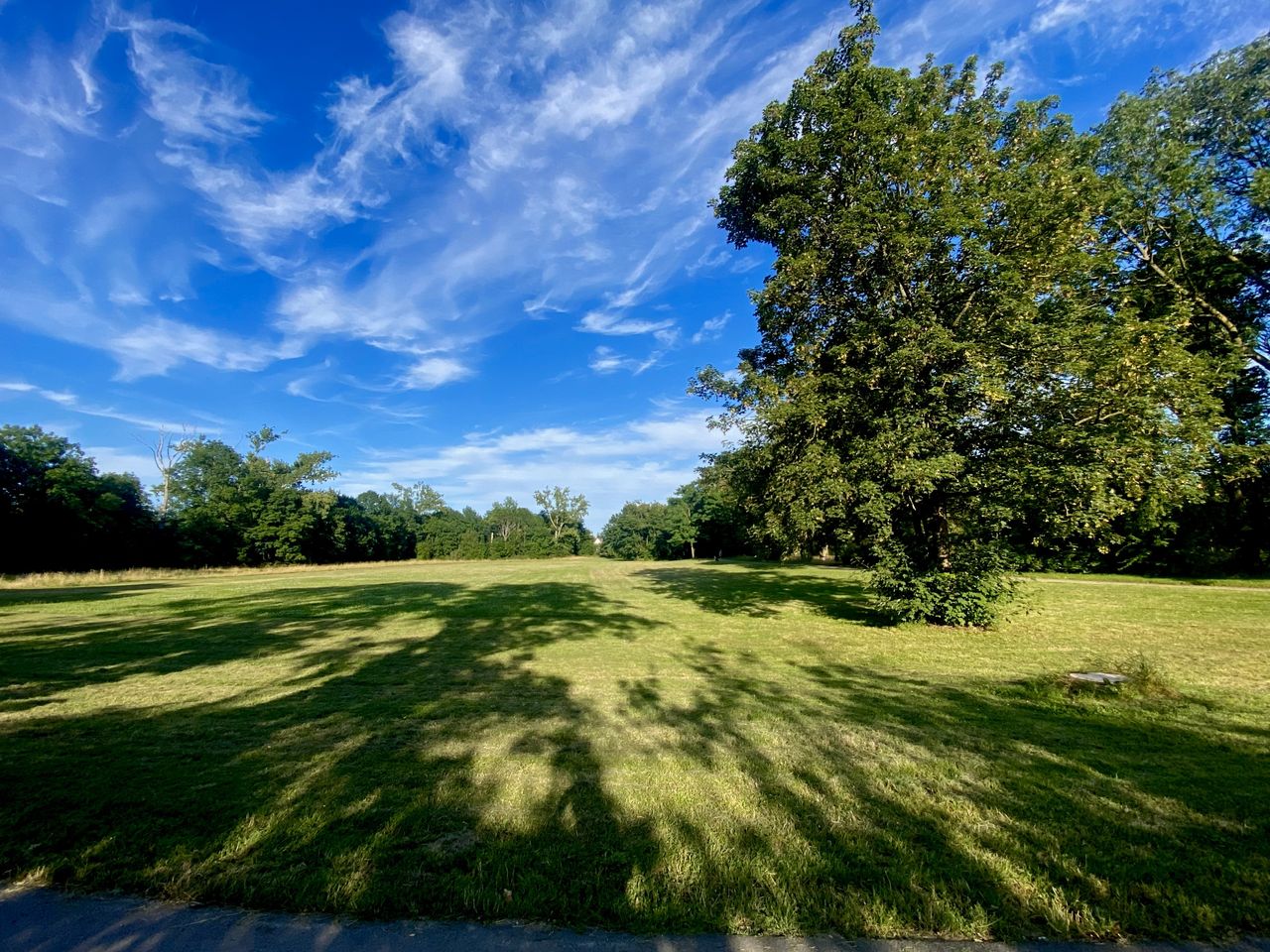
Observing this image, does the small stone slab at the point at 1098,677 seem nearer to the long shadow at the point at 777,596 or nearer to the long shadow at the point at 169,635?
the long shadow at the point at 777,596

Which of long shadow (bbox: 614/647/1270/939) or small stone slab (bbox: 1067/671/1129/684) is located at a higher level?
long shadow (bbox: 614/647/1270/939)

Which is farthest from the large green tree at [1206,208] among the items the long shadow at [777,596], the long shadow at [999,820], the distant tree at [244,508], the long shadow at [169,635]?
the distant tree at [244,508]

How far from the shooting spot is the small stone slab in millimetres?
6730

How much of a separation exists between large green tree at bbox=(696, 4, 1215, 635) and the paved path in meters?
8.78

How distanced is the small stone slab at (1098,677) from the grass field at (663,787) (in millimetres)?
313

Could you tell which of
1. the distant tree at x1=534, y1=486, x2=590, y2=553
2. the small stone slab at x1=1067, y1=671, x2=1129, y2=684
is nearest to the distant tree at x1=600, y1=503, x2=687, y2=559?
the distant tree at x1=534, y1=486, x2=590, y2=553

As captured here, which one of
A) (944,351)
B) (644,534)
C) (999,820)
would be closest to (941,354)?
(944,351)

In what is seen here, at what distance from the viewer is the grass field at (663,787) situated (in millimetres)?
2646

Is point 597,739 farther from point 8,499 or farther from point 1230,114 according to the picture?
point 8,499

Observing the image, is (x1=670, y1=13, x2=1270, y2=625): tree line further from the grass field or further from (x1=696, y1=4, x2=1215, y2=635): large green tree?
the grass field

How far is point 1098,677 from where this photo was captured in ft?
22.9

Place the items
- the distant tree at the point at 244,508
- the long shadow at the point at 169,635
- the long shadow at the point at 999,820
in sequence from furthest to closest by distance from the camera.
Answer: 1. the distant tree at the point at 244,508
2. the long shadow at the point at 169,635
3. the long shadow at the point at 999,820

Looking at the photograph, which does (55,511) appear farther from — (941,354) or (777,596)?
(941,354)

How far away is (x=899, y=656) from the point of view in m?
9.41
